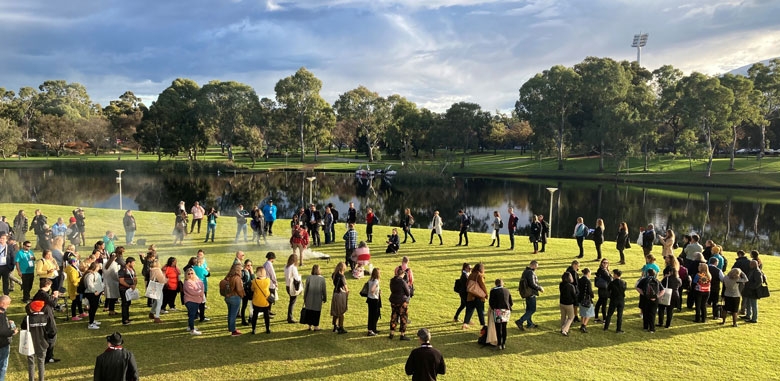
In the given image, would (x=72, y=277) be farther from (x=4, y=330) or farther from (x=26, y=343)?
(x=4, y=330)

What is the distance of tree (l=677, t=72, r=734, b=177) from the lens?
64.1m

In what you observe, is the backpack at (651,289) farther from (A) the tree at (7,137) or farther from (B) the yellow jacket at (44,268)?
(A) the tree at (7,137)

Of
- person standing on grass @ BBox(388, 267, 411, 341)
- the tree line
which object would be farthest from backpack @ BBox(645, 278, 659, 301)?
the tree line

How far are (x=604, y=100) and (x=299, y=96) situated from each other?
54.2 meters

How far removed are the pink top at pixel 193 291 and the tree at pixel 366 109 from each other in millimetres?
92373

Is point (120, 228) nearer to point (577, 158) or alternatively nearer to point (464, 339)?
point (464, 339)

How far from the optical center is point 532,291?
1107 centimetres

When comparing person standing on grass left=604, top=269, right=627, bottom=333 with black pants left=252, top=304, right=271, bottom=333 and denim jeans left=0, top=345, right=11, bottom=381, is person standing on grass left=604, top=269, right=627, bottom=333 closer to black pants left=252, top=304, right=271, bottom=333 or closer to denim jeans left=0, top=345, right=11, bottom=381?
black pants left=252, top=304, right=271, bottom=333

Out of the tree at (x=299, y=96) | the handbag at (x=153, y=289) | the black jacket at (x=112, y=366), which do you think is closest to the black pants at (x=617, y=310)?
the black jacket at (x=112, y=366)

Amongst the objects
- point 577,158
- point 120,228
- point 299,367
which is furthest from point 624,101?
point 299,367

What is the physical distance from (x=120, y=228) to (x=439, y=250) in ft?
49.8

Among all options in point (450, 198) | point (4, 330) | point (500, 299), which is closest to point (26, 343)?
point (4, 330)

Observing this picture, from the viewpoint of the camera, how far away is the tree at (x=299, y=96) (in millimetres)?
92812

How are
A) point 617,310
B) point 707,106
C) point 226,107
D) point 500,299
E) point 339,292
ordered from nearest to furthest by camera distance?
point 500,299, point 339,292, point 617,310, point 707,106, point 226,107
